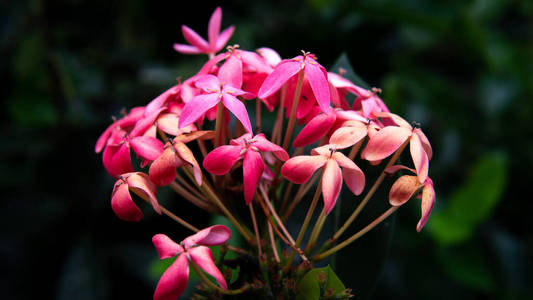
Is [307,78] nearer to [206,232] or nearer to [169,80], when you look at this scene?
[206,232]

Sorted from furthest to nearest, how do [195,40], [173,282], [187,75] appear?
[187,75] → [195,40] → [173,282]

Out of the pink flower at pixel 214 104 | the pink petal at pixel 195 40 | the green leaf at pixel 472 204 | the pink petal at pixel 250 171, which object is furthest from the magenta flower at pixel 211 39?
the green leaf at pixel 472 204

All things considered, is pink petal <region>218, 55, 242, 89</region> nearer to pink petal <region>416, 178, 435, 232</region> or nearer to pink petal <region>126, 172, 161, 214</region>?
pink petal <region>126, 172, 161, 214</region>

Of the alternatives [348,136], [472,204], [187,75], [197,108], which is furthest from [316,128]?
[472,204]

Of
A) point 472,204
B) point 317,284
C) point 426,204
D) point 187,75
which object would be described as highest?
point 426,204

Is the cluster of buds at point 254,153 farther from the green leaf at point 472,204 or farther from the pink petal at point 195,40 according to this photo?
the green leaf at point 472,204

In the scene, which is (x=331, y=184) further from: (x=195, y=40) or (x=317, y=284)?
(x=195, y=40)

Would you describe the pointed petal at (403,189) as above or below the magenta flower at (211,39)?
below

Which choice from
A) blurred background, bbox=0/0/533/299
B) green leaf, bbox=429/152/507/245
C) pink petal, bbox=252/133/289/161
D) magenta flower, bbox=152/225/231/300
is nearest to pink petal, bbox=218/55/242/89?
pink petal, bbox=252/133/289/161
